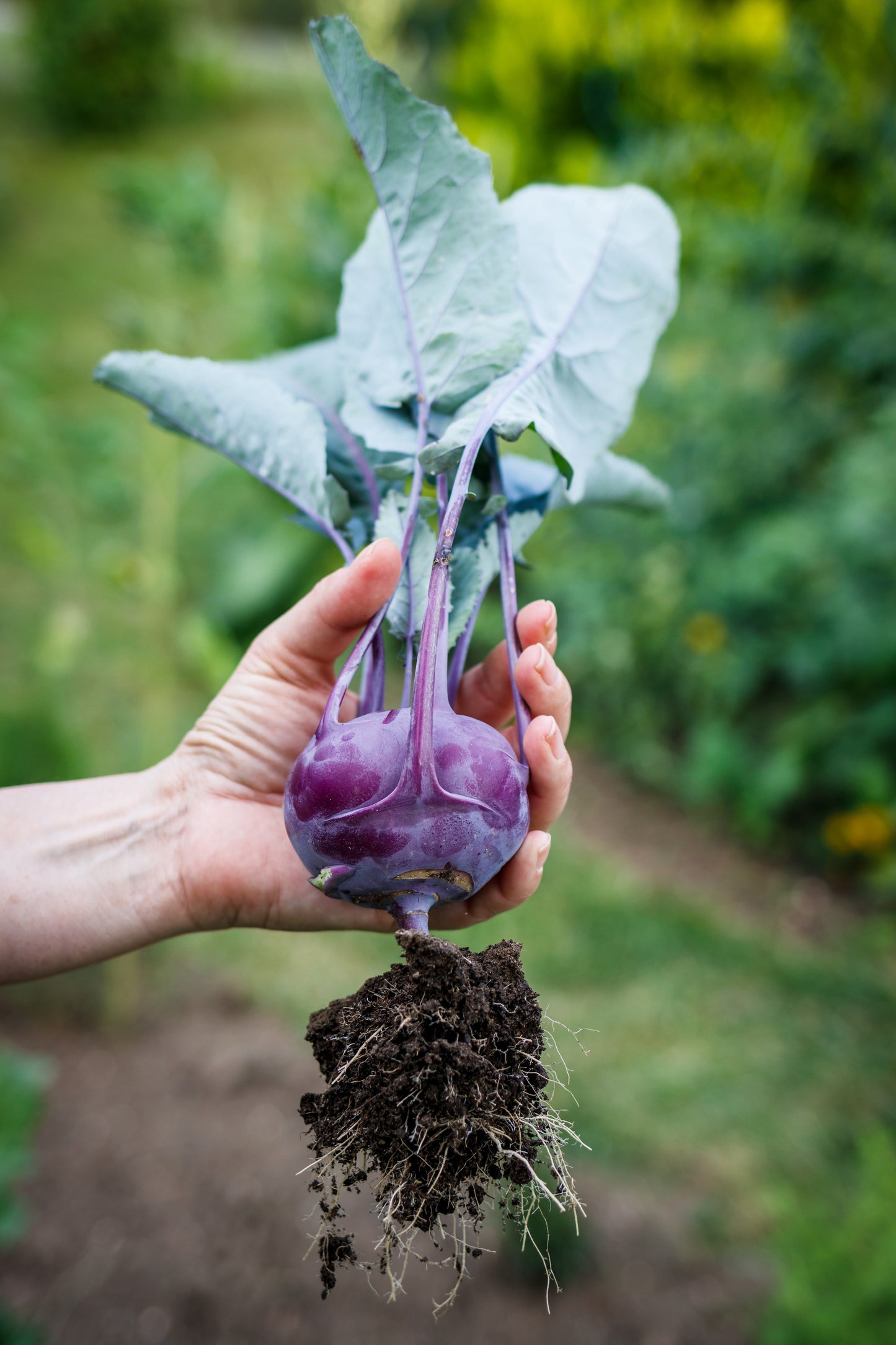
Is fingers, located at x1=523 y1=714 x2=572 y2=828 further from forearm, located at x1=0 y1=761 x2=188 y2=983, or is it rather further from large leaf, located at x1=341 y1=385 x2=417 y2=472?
forearm, located at x1=0 y1=761 x2=188 y2=983

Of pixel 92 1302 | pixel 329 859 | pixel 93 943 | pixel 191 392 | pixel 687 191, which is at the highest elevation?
pixel 687 191

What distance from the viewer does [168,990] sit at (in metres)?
2.88

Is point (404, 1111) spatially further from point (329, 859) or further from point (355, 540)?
point (355, 540)

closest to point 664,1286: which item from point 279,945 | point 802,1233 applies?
point 802,1233

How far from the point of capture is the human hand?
3.72 ft

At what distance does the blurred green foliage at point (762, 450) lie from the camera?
337 cm

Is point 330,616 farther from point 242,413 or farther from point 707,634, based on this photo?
point 707,634

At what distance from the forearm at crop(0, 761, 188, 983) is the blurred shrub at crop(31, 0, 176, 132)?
10.6 m

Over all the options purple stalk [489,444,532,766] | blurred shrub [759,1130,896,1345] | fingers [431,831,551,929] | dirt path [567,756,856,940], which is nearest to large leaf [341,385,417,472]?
purple stalk [489,444,532,766]

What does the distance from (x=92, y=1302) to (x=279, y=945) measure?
4.17ft

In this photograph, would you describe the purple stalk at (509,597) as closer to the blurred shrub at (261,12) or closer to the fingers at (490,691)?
the fingers at (490,691)

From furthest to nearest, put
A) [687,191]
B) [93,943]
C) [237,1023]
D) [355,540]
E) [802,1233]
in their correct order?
[687,191]
[237,1023]
[802,1233]
[355,540]
[93,943]

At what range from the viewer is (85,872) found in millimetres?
1284

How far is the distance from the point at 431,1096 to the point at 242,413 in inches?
35.9
